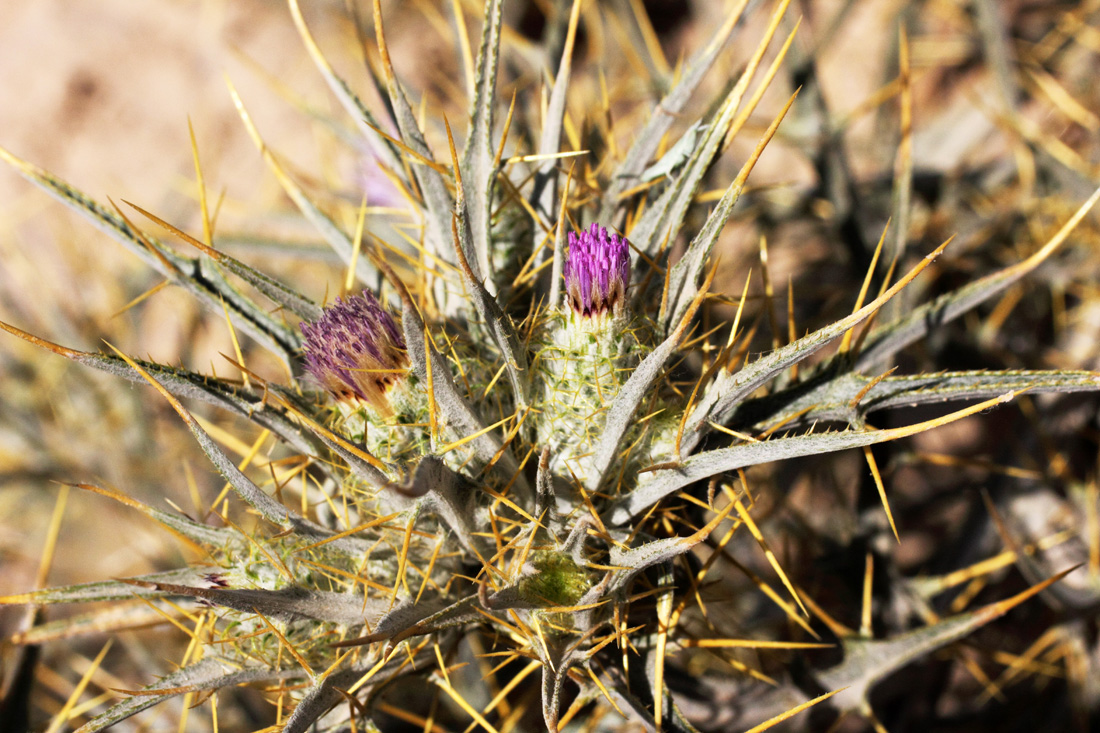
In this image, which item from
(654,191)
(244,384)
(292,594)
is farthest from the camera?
(654,191)

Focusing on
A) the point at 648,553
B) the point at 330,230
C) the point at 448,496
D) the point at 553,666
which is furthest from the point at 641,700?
the point at 330,230

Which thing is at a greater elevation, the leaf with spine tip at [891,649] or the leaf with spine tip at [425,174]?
the leaf with spine tip at [425,174]

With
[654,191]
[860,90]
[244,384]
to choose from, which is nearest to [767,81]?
[654,191]

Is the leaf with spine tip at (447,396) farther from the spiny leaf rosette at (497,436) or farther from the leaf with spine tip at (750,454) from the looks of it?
the leaf with spine tip at (750,454)

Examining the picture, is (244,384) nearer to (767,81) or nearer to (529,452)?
(529,452)

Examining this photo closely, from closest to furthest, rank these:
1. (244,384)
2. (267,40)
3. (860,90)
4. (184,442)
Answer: (244,384)
(184,442)
(860,90)
(267,40)

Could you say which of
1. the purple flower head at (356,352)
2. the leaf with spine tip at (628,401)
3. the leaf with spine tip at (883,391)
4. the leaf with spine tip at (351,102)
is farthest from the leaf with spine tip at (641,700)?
the leaf with spine tip at (351,102)

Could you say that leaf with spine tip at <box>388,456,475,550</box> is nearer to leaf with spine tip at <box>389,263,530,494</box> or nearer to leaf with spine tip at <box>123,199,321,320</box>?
leaf with spine tip at <box>389,263,530,494</box>
